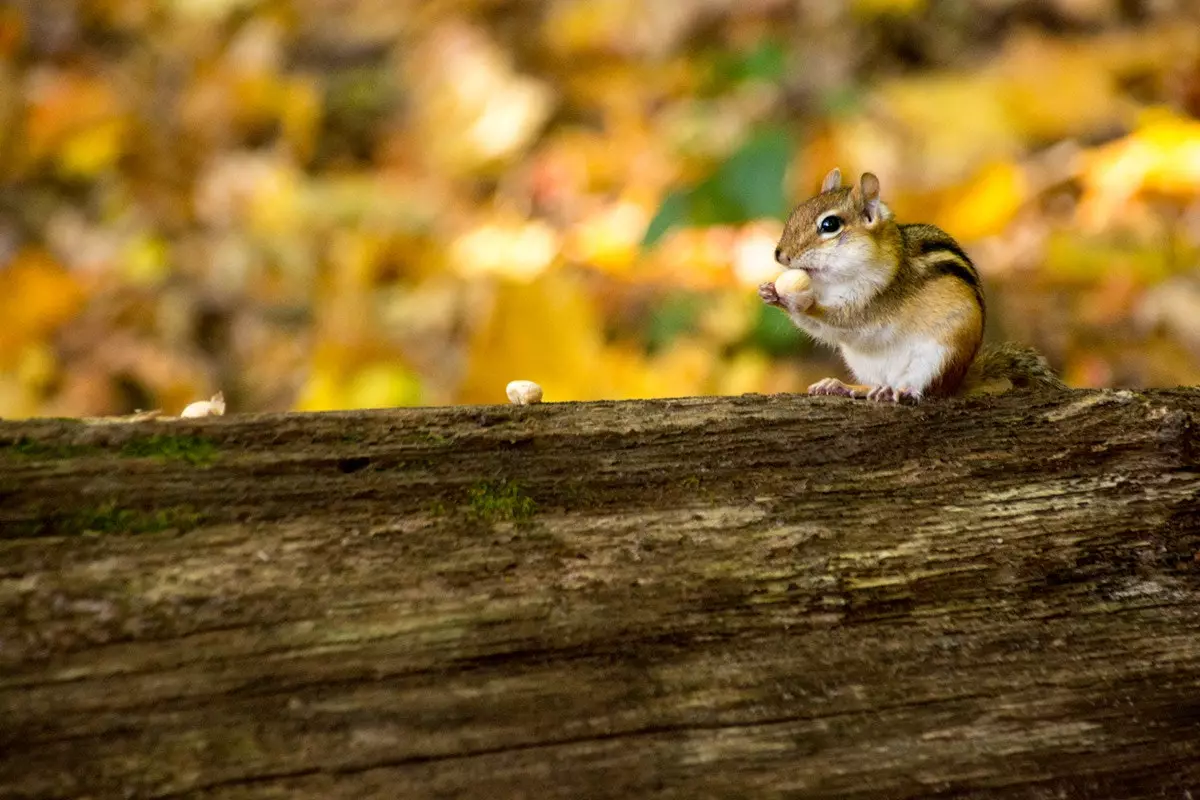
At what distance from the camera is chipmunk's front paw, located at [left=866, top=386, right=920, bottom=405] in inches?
74.3

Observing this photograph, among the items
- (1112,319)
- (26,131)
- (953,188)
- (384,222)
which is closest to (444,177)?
(384,222)

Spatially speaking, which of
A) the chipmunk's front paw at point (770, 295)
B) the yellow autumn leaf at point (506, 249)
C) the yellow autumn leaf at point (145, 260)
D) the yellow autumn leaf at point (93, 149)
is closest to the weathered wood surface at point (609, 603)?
the chipmunk's front paw at point (770, 295)

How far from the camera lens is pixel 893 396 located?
2.00 m

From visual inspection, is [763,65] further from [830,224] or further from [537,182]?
[830,224]

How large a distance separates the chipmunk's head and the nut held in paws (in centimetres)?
10

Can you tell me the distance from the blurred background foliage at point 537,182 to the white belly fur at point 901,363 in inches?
48.4

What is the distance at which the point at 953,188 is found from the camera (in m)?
4.87

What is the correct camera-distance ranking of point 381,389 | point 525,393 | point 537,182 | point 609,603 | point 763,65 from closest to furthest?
point 609,603
point 525,393
point 381,389
point 763,65
point 537,182

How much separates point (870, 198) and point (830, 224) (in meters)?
0.12

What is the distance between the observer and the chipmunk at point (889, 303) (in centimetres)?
223

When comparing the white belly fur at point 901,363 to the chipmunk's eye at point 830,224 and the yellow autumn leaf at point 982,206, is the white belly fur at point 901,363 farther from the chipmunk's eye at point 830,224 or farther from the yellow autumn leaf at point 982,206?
the yellow autumn leaf at point 982,206

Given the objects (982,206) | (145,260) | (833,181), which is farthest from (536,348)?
(145,260)

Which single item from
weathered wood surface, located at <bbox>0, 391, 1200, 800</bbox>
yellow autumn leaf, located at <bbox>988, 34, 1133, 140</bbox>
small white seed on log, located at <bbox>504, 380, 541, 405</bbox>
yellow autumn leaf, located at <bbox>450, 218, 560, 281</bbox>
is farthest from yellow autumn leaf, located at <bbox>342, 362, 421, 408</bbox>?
yellow autumn leaf, located at <bbox>988, 34, 1133, 140</bbox>

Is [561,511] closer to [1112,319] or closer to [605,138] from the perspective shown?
[1112,319]
